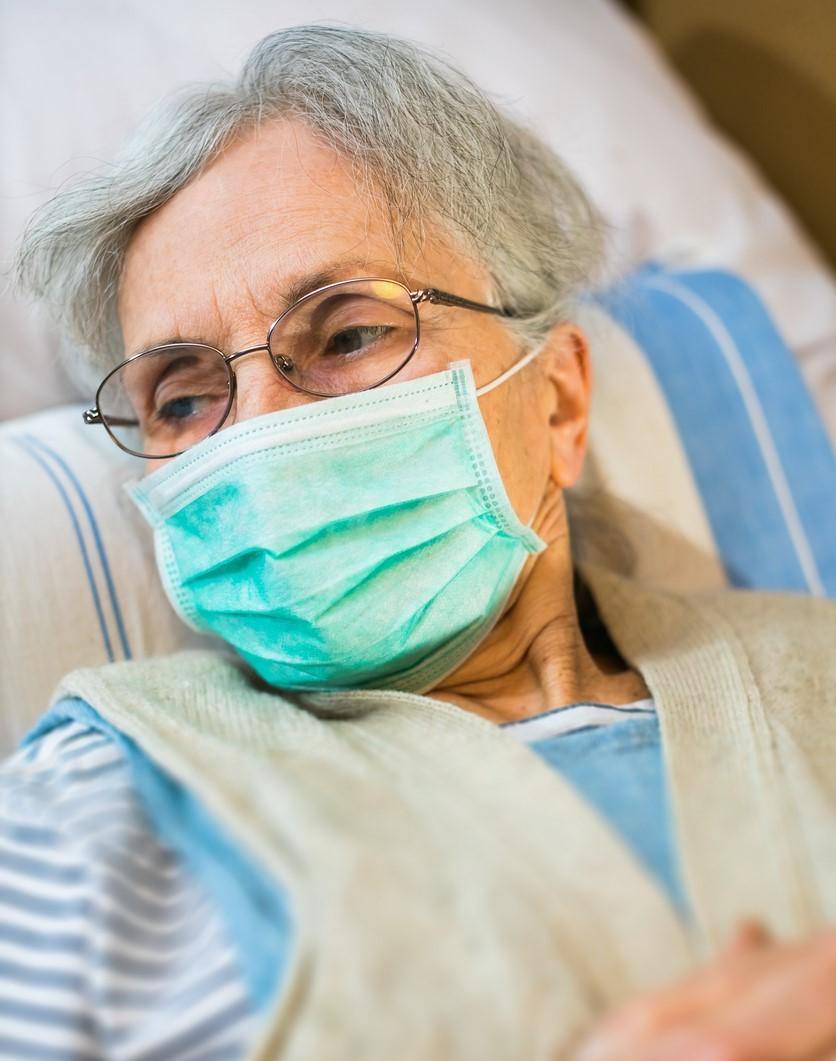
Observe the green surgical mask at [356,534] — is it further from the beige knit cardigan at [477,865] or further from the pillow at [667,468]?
the pillow at [667,468]

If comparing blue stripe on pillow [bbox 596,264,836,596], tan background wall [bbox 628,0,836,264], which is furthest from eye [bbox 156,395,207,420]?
tan background wall [bbox 628,0,836,264]

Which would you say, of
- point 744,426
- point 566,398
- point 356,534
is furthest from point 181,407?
point 744,426

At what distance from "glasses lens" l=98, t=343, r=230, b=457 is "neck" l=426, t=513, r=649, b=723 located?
362mm

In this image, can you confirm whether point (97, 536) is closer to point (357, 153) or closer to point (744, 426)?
point (357, 153)

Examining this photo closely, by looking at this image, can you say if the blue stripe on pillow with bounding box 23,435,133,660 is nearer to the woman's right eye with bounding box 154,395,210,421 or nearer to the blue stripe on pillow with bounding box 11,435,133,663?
the blue stripe on pillow with bounding box 11,435,133,663

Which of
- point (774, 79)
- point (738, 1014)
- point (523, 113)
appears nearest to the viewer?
point (738, 1014)

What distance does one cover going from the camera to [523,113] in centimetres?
139

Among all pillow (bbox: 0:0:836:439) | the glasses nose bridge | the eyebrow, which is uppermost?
pillow (bbox: 0:0:836:439)

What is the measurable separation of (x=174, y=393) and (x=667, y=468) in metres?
0.75

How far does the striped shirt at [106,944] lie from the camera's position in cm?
73

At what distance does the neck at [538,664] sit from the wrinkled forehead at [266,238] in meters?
0.34

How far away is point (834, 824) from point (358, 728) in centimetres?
40

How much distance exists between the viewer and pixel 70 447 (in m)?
1.37

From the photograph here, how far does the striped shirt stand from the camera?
729 mm
